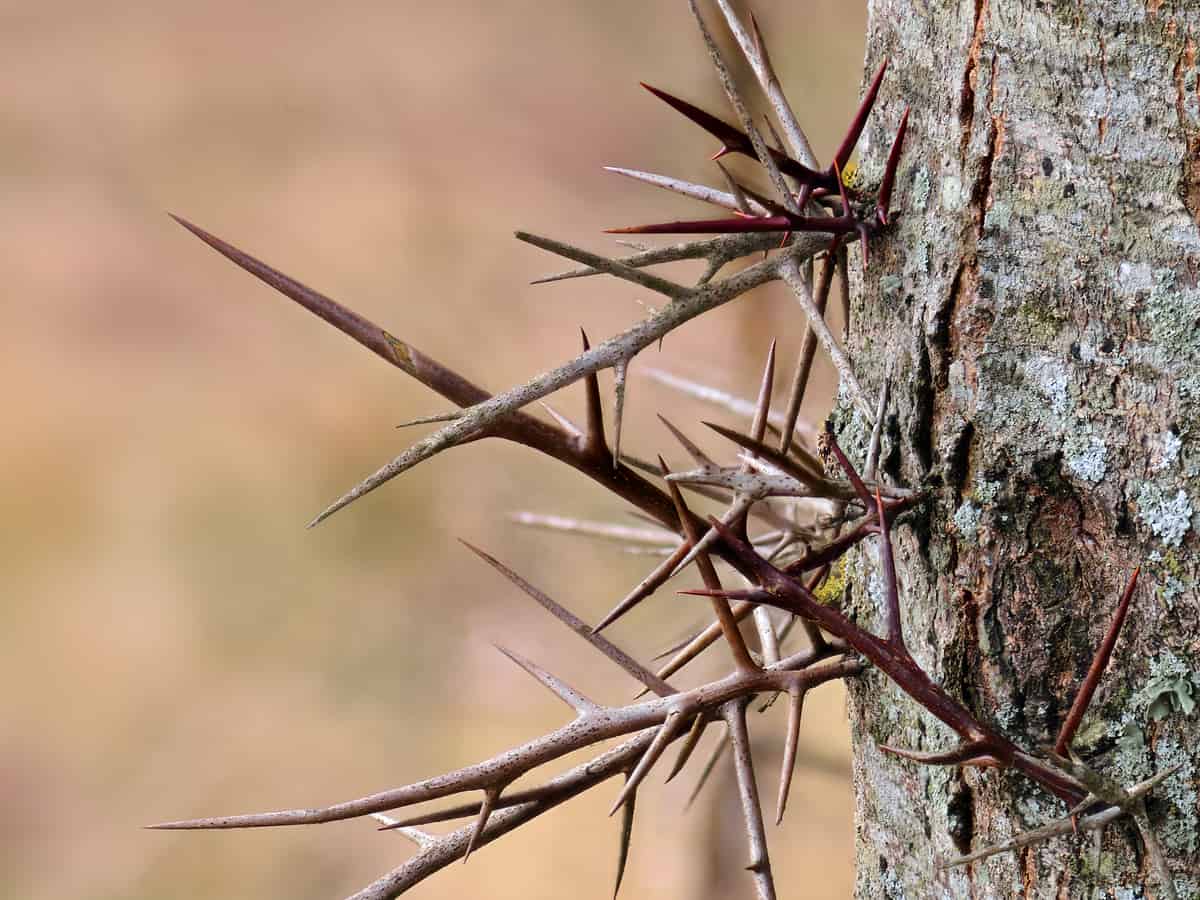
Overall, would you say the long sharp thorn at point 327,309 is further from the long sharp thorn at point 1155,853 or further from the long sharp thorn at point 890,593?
the long sharp thorn at point 1155,853

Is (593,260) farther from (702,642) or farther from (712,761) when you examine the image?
(712,761)

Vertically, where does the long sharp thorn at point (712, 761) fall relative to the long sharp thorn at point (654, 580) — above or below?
above

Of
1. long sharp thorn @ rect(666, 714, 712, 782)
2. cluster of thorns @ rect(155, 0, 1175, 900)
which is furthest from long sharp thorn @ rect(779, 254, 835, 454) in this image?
long sharp thorn @ rect(666, 714, 712, 782)

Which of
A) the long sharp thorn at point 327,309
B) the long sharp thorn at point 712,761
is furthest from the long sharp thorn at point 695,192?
the long sharp thorn at point 712,761

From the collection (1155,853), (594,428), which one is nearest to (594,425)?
(594,428)

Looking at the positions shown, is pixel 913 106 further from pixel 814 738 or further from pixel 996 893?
pixel 814 738

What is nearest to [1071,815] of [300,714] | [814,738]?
[814,738]
